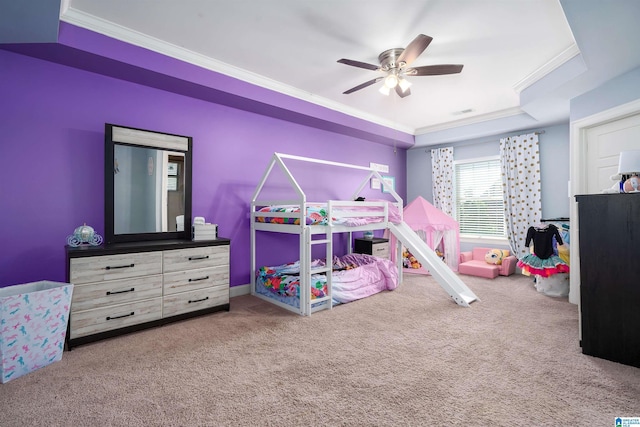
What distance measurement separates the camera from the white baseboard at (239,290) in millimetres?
3795

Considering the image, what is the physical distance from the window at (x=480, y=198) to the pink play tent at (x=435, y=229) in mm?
701

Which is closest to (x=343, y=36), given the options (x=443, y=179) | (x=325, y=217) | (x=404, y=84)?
(x=404, y=84)

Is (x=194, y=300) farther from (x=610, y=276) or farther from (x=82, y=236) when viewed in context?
(x=610, y=276)

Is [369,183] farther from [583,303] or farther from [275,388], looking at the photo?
[275,388]

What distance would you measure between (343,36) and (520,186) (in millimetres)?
4009

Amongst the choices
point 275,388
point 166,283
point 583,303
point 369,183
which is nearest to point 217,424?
point 275,388

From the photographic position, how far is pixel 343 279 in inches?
146

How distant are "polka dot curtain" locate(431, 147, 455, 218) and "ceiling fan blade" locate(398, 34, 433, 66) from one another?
3682 millimetres

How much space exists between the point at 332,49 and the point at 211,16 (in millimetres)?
1147

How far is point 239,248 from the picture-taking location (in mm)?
3924

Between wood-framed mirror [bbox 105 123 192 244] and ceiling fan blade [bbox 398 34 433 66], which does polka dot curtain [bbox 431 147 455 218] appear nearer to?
ceiling fan blade [bbox 398 34 433 66]

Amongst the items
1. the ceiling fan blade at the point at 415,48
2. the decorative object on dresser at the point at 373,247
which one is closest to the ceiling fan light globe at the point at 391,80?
the ceiling fan blade at the point at 415,48

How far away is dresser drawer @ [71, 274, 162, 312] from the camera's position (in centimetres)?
237

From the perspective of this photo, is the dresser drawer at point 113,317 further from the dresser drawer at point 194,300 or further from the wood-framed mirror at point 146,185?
the wood-framed mirror at point 146,185
